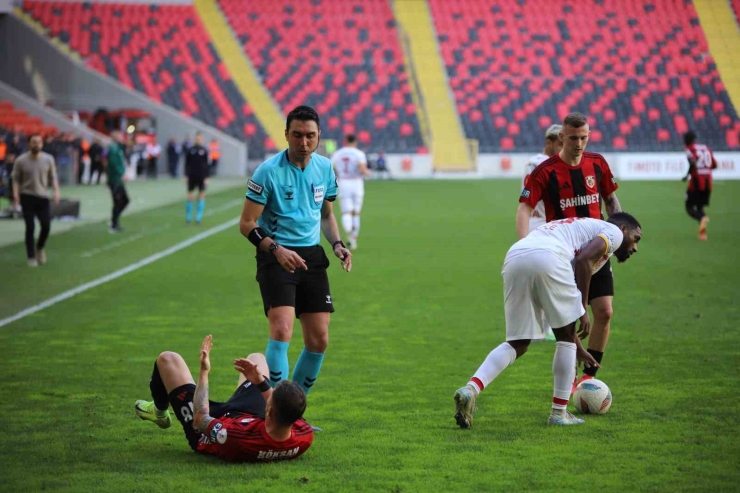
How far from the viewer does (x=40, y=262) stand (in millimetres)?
17031

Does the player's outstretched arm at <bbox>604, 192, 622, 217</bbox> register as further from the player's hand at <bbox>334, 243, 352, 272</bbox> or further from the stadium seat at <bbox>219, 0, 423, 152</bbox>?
the stadium seat at <bbox>219, 0, 423, 152</bbox>

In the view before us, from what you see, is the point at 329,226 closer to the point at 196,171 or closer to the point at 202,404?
the point at 202,404

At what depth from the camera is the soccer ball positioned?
24.8 feet

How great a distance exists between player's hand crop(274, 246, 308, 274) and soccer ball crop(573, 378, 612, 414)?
222 centimetres

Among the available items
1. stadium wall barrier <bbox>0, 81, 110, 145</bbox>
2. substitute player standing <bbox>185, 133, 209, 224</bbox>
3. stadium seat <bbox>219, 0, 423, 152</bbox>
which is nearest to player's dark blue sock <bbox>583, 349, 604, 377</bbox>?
substitute player standing <bbox>185, 133, 209, 224</bbox>

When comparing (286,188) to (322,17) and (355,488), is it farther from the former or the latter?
(322,17)

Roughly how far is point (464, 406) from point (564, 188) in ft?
5.90

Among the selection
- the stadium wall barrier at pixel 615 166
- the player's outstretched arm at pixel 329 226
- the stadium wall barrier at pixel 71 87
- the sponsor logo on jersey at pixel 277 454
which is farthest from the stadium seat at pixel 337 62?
the sponsor logo on jersey at pixel 277 454

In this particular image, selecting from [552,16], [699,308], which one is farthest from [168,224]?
[552,16]

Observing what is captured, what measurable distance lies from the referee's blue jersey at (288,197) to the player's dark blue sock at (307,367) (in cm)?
74

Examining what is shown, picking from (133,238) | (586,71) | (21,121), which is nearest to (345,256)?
(133,238)

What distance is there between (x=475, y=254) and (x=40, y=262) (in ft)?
23.6

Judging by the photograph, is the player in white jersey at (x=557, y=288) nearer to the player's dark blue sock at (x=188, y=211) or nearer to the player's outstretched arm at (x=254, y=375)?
the player's outstretched arm at (x=254, y=375)

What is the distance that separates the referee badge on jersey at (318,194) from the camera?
7.19m
